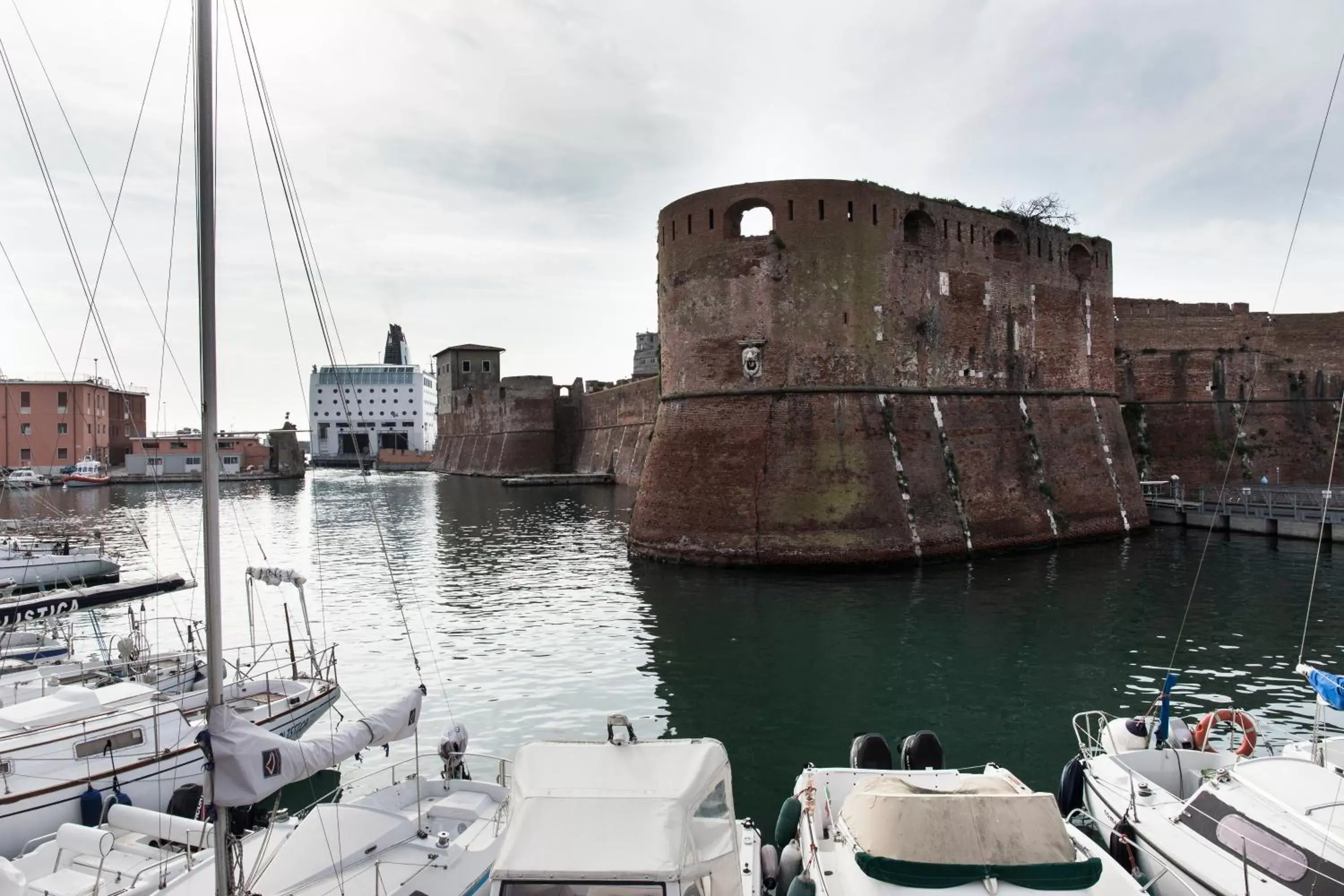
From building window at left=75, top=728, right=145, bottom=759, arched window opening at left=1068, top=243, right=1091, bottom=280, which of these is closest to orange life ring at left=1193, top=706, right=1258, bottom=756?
building window at left=75, top=728, right=145, bottom=759

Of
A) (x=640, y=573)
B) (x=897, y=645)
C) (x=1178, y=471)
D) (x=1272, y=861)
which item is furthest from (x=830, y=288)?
(x=1178, y=471)

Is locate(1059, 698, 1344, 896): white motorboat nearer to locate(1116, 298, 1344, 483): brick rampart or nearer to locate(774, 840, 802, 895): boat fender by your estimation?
locate(774, 840, 802, 895): boat fender

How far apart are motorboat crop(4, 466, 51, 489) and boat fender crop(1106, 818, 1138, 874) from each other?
6999 centimetres

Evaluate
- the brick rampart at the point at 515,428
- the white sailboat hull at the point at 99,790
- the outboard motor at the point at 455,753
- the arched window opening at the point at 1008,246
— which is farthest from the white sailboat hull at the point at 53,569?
the brick rampart at the point at 515,428

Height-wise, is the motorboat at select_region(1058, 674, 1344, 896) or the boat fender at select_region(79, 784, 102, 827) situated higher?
the motorboat at select_region(1058, 674, 1344, 896)

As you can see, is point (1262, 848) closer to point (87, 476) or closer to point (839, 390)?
point (839, 390)

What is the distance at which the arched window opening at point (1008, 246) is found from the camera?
26.4m

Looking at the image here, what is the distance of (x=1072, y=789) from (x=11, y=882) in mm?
9530

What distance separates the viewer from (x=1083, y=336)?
28.7 m

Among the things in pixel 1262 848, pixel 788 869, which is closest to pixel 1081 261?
pixel 1262 848

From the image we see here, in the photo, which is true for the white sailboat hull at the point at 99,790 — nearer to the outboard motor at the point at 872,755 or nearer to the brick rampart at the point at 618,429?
the outboard motor at the point at 872,755

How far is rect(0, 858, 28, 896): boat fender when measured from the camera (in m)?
6.78

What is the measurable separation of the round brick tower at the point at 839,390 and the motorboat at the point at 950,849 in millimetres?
14237

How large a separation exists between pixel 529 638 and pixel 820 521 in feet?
26.4
